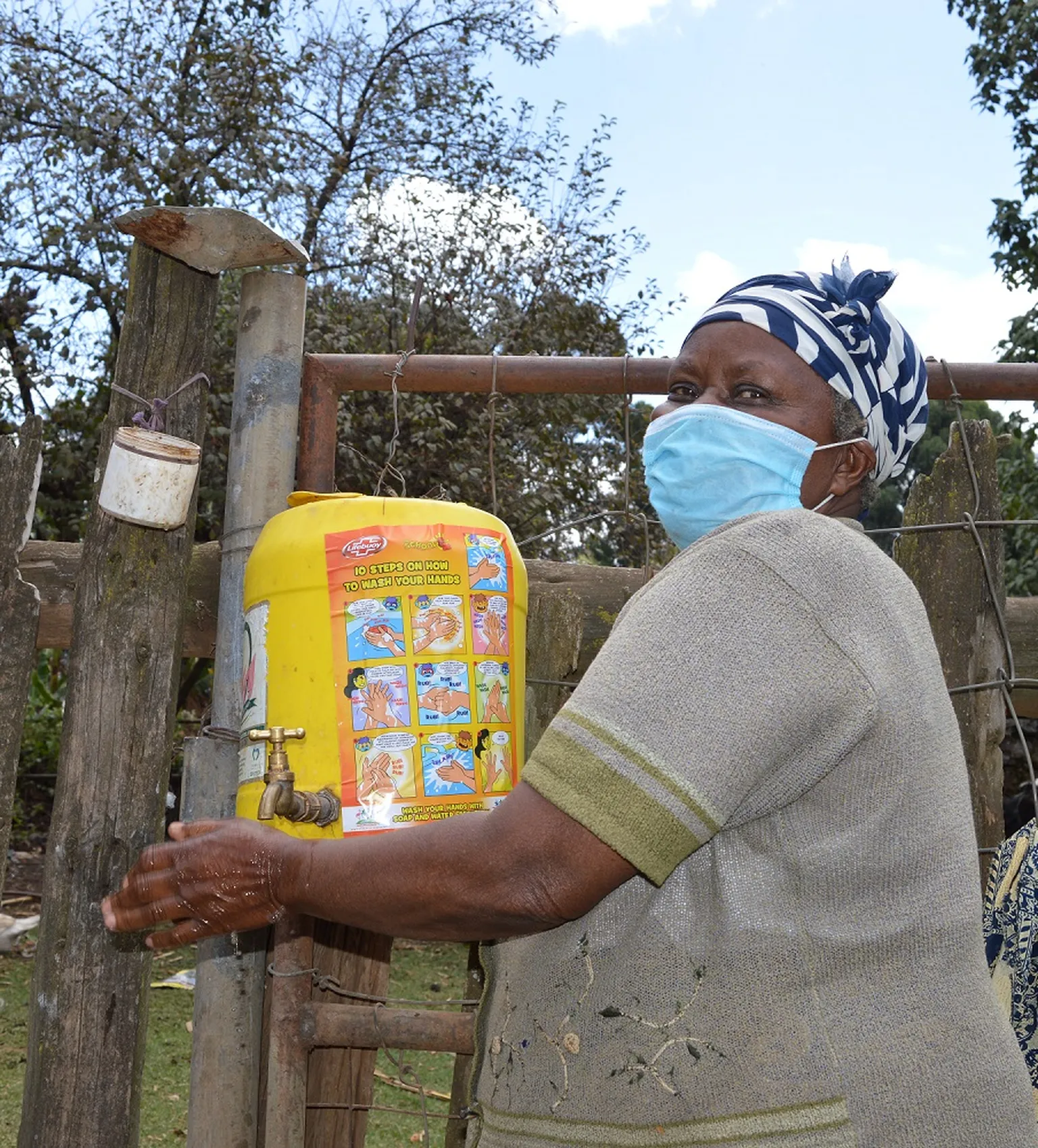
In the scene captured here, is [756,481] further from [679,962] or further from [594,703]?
[679,962]

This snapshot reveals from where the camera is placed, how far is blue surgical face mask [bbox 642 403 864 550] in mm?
1675

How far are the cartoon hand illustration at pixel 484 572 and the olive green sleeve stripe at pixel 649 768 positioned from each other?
33.5 inches

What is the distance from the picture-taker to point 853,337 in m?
1.74

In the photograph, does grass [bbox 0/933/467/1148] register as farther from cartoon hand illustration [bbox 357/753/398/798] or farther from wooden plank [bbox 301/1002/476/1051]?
cartoon hand illustration [bbox 357/753/398/798]

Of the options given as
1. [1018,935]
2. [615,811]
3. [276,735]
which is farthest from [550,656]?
[615,811]

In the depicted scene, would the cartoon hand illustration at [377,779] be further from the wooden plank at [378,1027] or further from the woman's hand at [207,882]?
the wooden plank at [378,1027]

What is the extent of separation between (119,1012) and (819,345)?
1.88 m

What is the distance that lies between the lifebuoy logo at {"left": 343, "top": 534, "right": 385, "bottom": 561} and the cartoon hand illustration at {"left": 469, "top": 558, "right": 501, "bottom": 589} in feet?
0.52

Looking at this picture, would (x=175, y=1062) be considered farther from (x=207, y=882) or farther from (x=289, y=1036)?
(x=207, y=882)

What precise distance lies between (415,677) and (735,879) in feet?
2.70

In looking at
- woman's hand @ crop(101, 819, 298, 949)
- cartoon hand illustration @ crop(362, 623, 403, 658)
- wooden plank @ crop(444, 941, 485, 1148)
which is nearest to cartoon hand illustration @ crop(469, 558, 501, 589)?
cartoon hand illustration @ crop(362, 623, 403, 658)

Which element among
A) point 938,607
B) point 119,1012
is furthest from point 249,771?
point 938,607

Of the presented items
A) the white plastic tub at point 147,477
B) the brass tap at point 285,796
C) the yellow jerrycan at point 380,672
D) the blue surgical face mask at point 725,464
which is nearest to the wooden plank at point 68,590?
the white plastic tub at point 147,477

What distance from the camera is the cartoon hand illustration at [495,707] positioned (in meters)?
2.13
